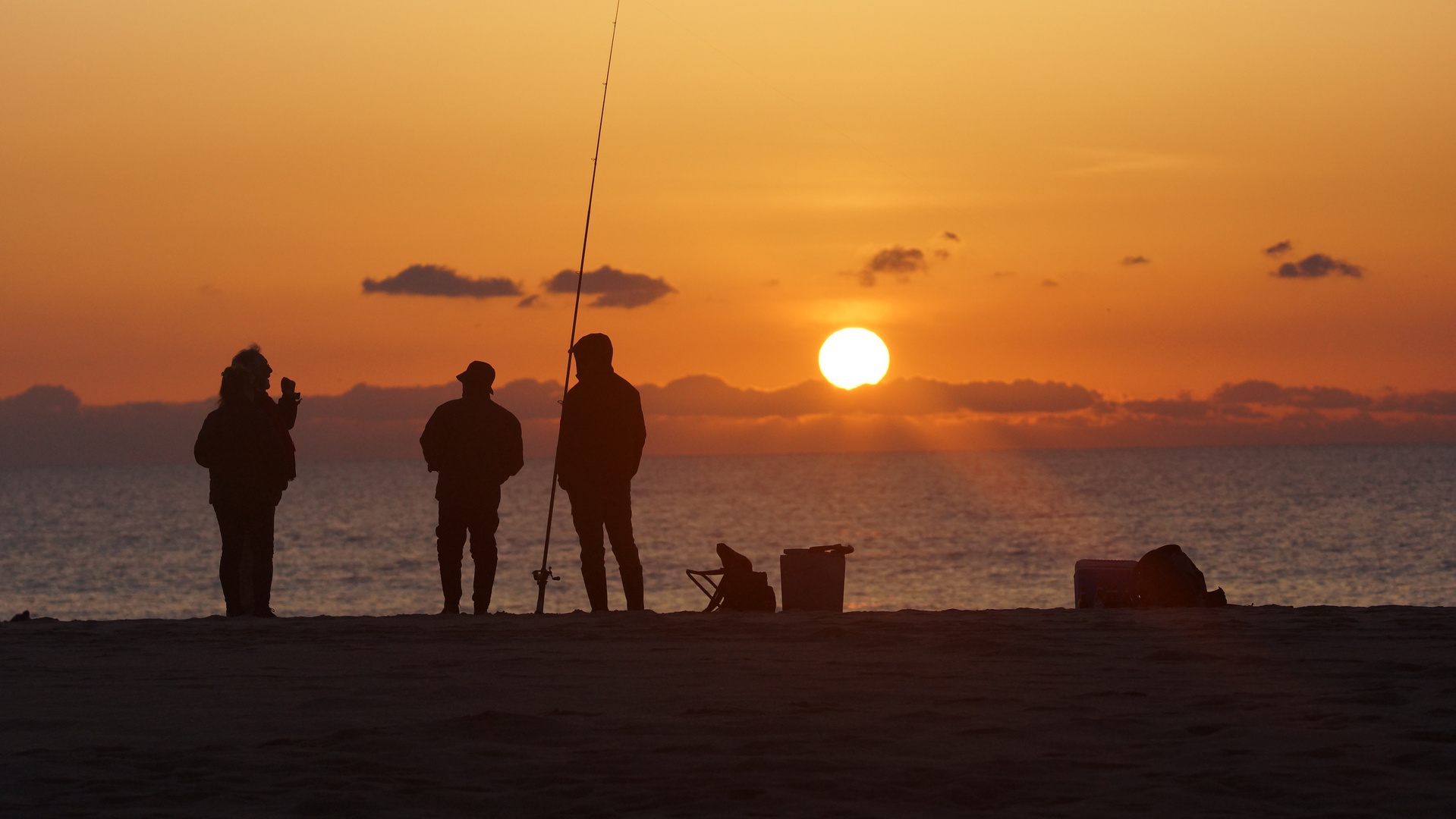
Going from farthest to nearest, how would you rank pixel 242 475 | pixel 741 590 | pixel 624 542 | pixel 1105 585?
pixel 1105 585
pixel 741 590
pixel 624 542
pixel 242 475

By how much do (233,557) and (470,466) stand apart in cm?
151

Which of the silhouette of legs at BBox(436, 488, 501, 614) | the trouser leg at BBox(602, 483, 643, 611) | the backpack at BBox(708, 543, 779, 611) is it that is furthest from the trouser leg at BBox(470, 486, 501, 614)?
the backpack at BBox(708, 543, 779, 611)

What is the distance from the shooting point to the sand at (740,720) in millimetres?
3771

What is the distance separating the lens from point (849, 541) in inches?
2072

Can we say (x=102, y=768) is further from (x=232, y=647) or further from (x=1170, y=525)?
(x=1170, y=525)

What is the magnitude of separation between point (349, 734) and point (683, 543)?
4803 centimetres

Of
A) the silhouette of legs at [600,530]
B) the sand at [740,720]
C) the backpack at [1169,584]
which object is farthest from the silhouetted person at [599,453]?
the backpack at [1169,584]

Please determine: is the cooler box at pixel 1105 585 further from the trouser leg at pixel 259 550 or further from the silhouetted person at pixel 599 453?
the trouser leg at pixel 259 550

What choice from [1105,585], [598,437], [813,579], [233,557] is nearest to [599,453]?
[598,437]

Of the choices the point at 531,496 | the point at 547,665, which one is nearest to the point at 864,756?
the point at 547,665

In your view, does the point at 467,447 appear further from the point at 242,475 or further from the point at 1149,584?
the point at 1149,584

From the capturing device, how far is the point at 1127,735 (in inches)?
174

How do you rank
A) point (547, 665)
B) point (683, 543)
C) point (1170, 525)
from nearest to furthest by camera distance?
point (547, 665)
point (683, 543)
point (1170, 525)

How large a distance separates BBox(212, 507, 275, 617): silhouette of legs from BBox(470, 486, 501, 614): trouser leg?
124 cm
